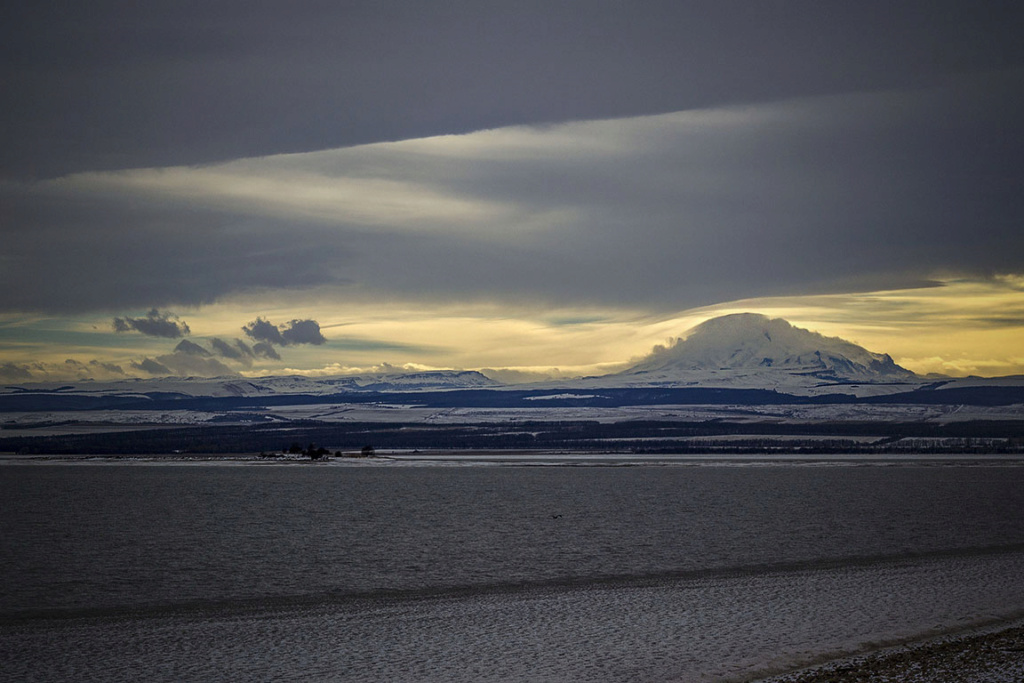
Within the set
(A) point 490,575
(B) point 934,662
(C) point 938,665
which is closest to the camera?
(C) point 938,665

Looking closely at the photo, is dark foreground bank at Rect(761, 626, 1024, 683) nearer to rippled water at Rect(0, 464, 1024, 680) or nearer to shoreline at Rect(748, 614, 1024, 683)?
shoreline at Rect(748, 614, 1024, 683)

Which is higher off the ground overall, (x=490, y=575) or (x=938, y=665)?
(x=938, y=665)

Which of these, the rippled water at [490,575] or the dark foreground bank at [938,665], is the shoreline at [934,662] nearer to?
the dark foreground bank at [938,665]

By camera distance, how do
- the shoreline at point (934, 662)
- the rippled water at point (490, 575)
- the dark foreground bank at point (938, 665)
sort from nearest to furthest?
the dark foreground bank at point (938, 665), the shoreline at point (934, 662), the rippled water at point (490, 575)

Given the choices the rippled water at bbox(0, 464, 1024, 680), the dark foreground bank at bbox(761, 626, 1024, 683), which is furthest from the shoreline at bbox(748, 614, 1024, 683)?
the rippled water at bbox(0, 464, 1024, 680)

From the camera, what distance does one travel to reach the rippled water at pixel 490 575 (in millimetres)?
26484

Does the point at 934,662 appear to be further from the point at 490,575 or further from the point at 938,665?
the point at 490,575

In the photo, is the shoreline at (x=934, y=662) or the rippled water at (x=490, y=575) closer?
the shoreline at (x=934, y=662)

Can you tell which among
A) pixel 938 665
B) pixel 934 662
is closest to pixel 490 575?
pixel 934 662

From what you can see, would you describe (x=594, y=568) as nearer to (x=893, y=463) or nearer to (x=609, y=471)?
(x=609, y=471)

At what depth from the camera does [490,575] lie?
133ft

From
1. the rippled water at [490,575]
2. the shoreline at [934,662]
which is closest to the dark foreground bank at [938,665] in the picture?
the shoreline at [934,662]

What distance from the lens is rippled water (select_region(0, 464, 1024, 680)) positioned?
1043 inches

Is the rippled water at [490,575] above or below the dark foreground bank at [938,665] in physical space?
below
